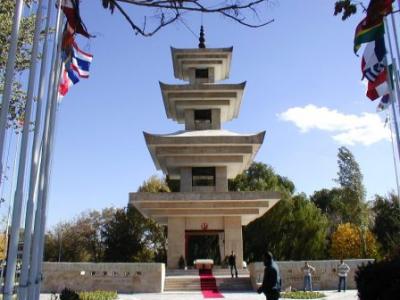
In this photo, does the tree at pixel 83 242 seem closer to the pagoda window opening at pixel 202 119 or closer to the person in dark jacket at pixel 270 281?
the pagoda window opening at pixel 202 119

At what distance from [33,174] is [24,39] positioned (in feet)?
30.1

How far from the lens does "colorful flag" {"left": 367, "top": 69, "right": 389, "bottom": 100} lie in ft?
50.4

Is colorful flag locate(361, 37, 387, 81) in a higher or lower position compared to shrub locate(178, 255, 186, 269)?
higher

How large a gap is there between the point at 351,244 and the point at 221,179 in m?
22.7

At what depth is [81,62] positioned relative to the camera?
44.9 ft

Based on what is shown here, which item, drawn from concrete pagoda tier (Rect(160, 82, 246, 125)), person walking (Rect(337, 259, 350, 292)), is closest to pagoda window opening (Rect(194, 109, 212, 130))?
concrete pagoda tier (Rect(160, 82, 246, 125))

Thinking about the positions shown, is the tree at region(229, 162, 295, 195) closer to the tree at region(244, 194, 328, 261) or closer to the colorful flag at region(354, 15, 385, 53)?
the tree at region(244, 194, 328, 261)

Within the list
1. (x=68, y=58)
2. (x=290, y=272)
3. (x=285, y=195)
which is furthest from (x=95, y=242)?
(x=68, y=58)

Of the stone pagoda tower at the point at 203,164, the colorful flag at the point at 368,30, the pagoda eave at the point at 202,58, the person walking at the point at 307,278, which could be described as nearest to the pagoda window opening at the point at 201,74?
the pagoda eave at the point at 202,58

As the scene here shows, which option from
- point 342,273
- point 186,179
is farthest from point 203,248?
point 342,273

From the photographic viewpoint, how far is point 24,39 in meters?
17.0

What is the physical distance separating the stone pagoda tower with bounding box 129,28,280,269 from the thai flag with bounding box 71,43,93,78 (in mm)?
15735

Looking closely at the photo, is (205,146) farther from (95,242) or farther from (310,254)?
(95,242)

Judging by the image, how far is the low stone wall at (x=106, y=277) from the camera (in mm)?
23547
